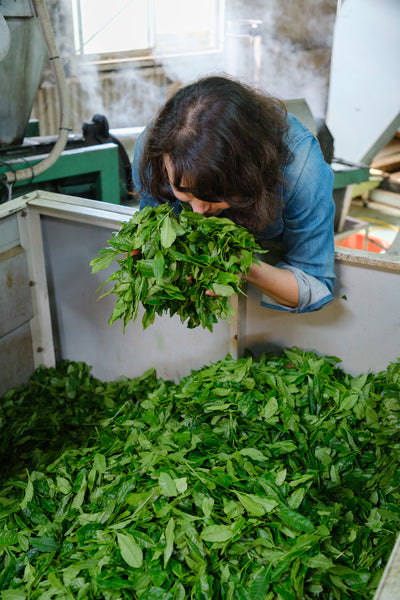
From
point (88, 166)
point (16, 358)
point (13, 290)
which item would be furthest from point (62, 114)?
point (16, 358)

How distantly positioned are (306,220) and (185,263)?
423 mm

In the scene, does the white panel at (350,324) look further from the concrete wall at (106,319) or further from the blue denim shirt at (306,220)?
the blue denim shirt at (306,220)

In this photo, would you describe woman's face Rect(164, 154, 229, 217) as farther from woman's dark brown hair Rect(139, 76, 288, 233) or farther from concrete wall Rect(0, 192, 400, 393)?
concrete wall Rect(0, 192, 400, 393)

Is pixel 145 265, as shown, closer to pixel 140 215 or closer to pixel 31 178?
pixel 140 215

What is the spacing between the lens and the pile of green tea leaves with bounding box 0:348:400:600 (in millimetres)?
1302

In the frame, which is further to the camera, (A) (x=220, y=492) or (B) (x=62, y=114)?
(B) (x=62, y=114)

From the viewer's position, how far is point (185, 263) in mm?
1573

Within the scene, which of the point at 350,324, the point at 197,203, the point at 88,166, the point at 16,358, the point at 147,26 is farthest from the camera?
the point at 147,26

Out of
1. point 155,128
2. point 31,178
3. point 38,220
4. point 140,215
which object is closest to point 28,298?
point 38,220

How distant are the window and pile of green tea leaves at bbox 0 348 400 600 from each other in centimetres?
425

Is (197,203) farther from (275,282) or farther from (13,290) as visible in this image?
(13,290)

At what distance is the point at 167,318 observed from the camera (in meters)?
2.22

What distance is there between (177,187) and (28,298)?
43.3 inches

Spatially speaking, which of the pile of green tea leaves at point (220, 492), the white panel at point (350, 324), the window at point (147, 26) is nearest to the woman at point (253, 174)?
the white panel at point (350, 324)
